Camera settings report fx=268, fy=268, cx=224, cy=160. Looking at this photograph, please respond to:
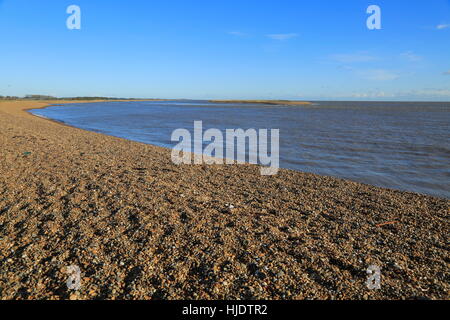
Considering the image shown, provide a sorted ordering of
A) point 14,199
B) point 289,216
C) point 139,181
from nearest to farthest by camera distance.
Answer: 1. point 289,216
2. point 14,199
3. point 139,181

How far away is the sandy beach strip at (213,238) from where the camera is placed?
12.2ft

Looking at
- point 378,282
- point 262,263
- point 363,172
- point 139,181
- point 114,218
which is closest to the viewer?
point 378,282

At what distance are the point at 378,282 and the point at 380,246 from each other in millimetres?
1134

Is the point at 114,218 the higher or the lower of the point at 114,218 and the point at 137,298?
the higher

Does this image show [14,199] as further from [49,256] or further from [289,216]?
[289,216]

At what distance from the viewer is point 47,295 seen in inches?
139

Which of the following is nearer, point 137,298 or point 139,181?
point 137,298

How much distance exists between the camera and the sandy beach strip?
12.2ft

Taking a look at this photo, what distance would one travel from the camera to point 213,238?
494 centimetres

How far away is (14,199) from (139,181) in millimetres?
3032
